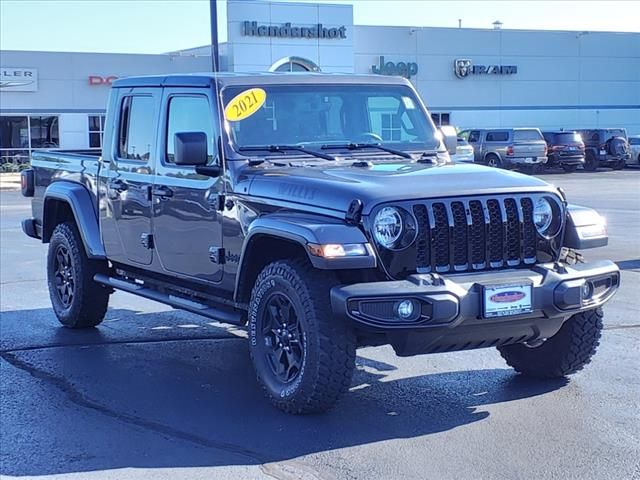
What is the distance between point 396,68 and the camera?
44.6 metres

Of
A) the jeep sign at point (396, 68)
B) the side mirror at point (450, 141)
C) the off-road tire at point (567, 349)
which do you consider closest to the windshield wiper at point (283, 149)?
the side mirror at point (450, 141)

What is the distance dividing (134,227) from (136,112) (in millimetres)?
947

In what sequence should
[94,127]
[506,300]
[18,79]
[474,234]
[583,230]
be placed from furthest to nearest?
[94,127], [18,79], [583,230], [474,234], [506,300]

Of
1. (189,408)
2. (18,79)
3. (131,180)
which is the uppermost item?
(18,79)

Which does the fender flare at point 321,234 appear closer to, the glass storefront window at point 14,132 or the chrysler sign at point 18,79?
the chrysler sign at point 18,79

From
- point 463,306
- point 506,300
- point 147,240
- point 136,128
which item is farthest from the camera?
point 136,128

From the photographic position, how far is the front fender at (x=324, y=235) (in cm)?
521

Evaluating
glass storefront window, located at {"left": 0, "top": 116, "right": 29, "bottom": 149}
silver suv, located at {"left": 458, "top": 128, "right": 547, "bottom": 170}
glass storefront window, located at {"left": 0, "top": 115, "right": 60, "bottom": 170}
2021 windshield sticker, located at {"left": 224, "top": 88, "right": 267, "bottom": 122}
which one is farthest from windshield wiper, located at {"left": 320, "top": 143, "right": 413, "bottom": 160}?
glass storefront window, located at {"left": 0, "top": 116, "right": 29, "bottom": 149}

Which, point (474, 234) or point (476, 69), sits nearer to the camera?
point (474, 234)

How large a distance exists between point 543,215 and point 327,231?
1.42m

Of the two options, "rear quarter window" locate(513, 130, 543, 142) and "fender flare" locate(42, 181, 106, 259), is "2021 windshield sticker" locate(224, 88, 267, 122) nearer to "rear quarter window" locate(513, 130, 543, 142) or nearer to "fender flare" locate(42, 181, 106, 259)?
"fender flare" locate(42, 181, 106, 259)

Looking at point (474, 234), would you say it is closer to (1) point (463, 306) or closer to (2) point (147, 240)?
(1) point (463, 306)

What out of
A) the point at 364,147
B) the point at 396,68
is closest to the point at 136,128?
the point at 364,147

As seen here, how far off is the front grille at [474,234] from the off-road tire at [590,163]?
3430cm
